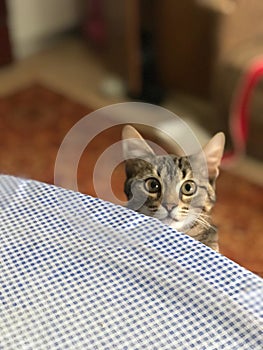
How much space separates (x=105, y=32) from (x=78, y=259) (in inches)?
98.5

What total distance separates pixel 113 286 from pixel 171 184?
0.98ft

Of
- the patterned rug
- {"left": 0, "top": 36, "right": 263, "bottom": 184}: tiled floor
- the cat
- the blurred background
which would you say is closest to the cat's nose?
the cat

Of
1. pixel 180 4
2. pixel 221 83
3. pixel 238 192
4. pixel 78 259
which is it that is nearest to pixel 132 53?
pixel 180 4

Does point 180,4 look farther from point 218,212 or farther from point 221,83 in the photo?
point 218,212

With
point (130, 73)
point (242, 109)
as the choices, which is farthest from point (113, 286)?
point (130, 73)

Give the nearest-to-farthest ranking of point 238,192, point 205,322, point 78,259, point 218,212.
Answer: point 205,322 < point 78,259 < point 218,212 < point 238,192

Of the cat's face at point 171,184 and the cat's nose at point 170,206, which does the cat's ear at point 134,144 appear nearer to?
the cat's face at point 171,184

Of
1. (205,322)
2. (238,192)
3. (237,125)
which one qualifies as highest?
(205,322)

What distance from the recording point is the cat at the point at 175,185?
3.88 feet

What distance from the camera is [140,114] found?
109 inches

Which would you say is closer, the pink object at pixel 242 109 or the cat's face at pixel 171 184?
the cat's face at pixel 171 184

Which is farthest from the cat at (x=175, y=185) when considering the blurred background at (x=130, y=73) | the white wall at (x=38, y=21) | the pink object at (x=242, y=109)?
the white wall at (x=38, y=21)

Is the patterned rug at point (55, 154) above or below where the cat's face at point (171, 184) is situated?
below

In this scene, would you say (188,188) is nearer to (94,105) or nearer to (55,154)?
(55,154)
